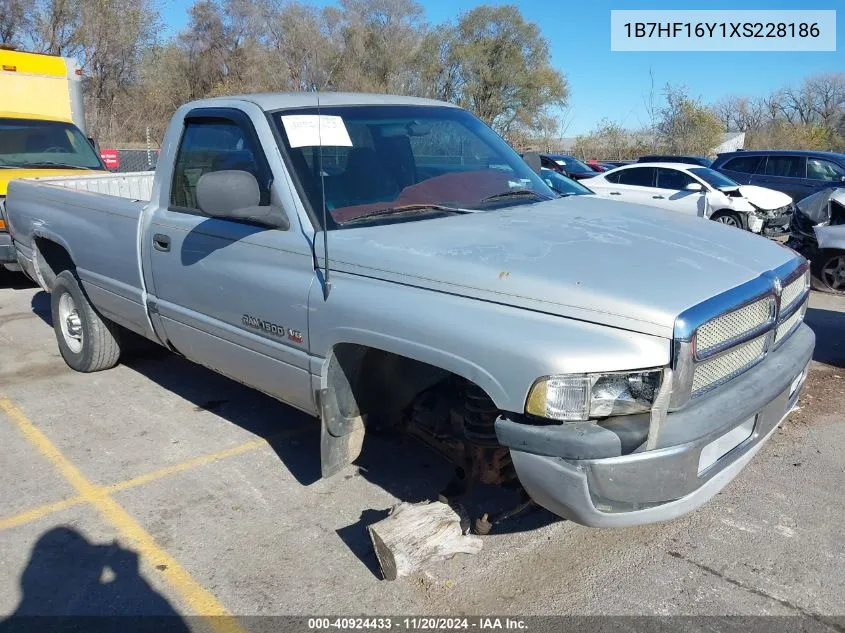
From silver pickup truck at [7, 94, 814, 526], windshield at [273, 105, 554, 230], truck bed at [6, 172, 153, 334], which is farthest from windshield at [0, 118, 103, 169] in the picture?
windshield at [273, 105, 554, 230]

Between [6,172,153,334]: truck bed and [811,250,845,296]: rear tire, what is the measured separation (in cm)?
726

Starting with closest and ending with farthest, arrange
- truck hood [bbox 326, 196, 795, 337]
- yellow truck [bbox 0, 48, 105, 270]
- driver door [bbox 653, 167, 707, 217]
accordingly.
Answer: truck hood [bbox 326, 196, 795, 337], yellow truck [bbox 0, 48, 105, 270], driver door [bbox 653, 167, 707, 217]

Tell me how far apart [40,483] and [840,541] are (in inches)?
161

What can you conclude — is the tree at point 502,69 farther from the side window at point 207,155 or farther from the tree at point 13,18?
the side window at point 207,155

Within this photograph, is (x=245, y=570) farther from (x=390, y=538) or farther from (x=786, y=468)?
(x=786, y=468)

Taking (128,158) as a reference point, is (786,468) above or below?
below

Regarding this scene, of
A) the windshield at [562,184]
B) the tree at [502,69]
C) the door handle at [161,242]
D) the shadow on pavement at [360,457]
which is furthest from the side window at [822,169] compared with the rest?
the tree at [502,69]

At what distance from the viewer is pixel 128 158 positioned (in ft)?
59.3

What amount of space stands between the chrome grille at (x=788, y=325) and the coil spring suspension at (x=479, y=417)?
1279 mm

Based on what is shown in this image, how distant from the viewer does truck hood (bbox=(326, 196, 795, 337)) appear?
2.49 meters

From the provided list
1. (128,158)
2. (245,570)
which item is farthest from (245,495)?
(128,158)

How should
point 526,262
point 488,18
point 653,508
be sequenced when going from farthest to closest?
1. point 488,18
2. point 526,262
3. point 653,508

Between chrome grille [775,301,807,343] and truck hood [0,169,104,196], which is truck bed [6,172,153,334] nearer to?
truck hood [0,169,104,196]

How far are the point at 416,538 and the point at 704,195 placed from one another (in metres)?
11.4
